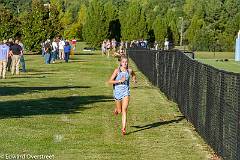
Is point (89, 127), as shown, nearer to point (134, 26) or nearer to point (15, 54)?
point (15, 54)

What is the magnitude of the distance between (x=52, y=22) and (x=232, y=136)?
50614 mm

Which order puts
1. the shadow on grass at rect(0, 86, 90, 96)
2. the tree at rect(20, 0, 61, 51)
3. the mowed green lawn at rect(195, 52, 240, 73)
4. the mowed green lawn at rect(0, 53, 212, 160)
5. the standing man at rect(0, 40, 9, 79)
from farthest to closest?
the tree at rect(20, 0, 61, 51), the mowed green lawn at rect(195, 52, 240, 73), the standing man at rect(0, 40, 9, 79), the shadow on grass at rect(0, 86, 90, 96), the mowed green lawn at rect(0, 53, 212, 160)

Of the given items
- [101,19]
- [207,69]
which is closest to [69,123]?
[207,69]

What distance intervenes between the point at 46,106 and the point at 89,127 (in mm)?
4257

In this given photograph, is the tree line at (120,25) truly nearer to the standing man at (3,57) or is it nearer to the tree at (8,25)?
the tree at (8,25)

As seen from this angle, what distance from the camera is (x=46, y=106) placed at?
61.7 feet

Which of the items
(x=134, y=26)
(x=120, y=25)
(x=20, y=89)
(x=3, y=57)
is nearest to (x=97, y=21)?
(x=134, y=26)

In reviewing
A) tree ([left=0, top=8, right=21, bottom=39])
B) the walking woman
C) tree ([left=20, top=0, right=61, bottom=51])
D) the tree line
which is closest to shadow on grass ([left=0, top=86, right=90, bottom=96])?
the walking woman

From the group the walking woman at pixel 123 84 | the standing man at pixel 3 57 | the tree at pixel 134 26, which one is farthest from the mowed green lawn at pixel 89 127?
the tree at pixel 134 26

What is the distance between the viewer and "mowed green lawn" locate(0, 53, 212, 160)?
11766mm

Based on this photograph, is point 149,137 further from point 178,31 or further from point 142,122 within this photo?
point 178,31

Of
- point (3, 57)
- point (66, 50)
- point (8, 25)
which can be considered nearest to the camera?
point (3, 57)

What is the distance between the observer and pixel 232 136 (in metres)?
10.3

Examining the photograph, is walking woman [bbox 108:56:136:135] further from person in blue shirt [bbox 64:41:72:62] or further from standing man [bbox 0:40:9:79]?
person in blue shirt [bbox 64:41:72:62]
